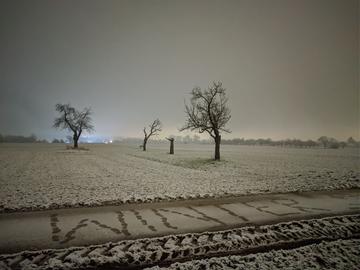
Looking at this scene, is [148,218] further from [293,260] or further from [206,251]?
[293,260]

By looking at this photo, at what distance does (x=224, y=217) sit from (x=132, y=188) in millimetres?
6450

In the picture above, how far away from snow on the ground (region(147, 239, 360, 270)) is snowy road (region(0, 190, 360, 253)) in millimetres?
1685

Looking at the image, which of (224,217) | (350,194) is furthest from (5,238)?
(350,194)

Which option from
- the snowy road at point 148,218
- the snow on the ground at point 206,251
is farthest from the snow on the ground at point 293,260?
the snowy road at point 148,218

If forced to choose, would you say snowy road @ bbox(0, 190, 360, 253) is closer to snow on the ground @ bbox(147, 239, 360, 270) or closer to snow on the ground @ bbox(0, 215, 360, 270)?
snow on the ground @ bbox(0, 215, 360, 270)

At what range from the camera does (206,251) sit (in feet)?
20.2

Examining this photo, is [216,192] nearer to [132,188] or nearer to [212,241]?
[132,188]

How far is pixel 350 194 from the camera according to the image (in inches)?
496

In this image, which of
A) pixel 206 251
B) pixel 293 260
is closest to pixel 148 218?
pixel 206 251

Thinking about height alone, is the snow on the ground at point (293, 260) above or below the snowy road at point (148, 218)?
A: below

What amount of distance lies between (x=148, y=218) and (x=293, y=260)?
4450 millimetres

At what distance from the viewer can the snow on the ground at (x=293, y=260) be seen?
553 centimetres

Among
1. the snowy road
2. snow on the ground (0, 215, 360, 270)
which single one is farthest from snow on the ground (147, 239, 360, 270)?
the snowy road

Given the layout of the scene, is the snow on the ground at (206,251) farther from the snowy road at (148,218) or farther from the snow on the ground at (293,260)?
the snowy road at (148,218)
